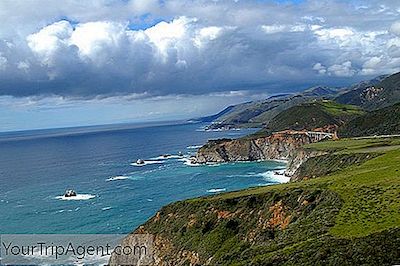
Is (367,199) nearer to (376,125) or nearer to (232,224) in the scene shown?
(232,224)

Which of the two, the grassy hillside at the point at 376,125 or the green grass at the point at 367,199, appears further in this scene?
the grassy hillside at the point at 376,125

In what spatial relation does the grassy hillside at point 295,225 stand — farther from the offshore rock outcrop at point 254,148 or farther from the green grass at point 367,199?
the offshore rock outcrop at point 254,148

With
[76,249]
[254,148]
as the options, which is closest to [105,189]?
[76,249]

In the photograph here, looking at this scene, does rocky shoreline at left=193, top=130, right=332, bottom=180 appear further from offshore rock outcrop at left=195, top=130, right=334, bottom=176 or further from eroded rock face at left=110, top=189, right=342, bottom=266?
eroded rock face at left=110, top=189, right=342, bottom=266

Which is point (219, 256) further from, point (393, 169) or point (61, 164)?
point (61, 164)

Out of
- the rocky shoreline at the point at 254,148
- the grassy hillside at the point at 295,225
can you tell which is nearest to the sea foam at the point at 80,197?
the grassy hillside at the point at 295,225

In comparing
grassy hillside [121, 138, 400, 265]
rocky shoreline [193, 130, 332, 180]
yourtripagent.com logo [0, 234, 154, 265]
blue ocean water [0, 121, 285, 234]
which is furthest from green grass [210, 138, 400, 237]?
rocky shoreline [193, 130, 332, 180]
